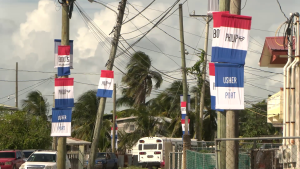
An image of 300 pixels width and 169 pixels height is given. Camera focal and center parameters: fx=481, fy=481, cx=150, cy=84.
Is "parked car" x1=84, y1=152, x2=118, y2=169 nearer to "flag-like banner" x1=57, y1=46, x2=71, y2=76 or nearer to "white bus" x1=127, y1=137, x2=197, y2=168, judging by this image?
"white bus" x1=127, y1=137, x2=197, y2=168

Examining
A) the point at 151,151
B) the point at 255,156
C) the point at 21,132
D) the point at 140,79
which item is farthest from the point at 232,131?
the point at 140,79

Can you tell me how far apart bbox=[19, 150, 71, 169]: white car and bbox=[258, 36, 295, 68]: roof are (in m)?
9.94

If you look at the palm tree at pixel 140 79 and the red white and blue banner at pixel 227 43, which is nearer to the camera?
the red white and blue banner at pixel 227 43

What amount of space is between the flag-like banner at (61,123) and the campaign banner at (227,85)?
780 centimetres

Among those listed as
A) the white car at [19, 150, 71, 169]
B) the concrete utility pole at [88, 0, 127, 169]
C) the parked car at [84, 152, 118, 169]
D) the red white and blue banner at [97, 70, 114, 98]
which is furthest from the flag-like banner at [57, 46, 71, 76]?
the parked car at [84, 152, 118, 169]

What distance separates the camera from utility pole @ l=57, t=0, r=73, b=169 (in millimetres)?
15984

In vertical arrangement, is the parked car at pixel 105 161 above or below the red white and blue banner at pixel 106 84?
below

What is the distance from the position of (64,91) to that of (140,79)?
1381 inches

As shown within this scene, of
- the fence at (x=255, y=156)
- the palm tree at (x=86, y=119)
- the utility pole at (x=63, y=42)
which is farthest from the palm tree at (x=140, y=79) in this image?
the fence at (x=255, y=156)

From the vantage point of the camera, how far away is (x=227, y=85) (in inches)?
318

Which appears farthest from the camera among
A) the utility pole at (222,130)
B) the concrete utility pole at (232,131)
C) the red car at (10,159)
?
the red car at (10,159)

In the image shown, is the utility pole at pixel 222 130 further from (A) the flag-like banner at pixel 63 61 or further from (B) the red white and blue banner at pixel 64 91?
(A) the flag-like banner at pixel 63 61

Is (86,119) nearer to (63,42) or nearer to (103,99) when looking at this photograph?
(103,99)

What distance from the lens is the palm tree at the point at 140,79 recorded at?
50062 mm
